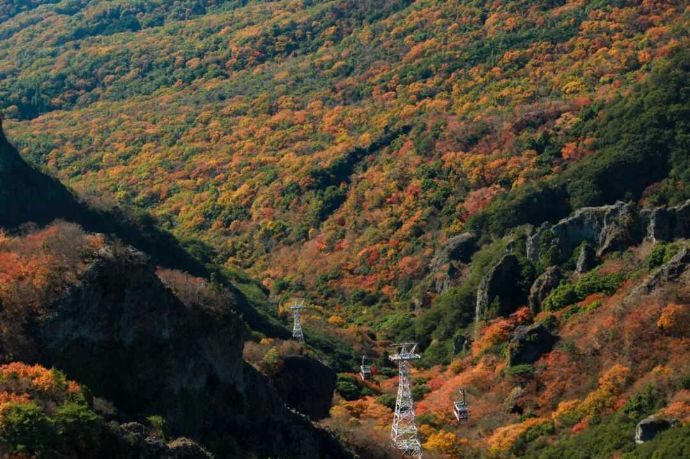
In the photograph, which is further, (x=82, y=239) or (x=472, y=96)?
(x=472, y=96)

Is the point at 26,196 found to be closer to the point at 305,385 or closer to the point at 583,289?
the point at 305,385

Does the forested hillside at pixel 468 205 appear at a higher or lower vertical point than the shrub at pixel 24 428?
lower

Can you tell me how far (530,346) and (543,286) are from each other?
11041 mm

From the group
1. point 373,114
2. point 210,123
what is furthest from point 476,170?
point 210,123

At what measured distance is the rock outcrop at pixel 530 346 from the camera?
3393 inches

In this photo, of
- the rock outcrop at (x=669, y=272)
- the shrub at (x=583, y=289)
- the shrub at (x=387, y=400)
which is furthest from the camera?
the shrub at (x=583, y=289)

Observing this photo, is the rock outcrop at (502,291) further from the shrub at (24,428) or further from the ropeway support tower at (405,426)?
the shrub at (24,428)

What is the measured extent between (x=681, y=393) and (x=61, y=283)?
36.3m

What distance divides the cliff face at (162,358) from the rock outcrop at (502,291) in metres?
41.4

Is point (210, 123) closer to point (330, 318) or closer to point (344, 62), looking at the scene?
point (344, 62)

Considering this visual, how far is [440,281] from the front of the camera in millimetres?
115125

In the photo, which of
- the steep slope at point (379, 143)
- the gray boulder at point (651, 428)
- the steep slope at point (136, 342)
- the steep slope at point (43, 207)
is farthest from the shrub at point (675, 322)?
the steep slope at point (43, 207)

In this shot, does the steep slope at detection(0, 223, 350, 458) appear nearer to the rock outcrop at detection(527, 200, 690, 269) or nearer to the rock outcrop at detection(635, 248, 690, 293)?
the rock outcrop at detection(635, 248, 690, 293)

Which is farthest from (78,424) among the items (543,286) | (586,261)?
(586,261)
